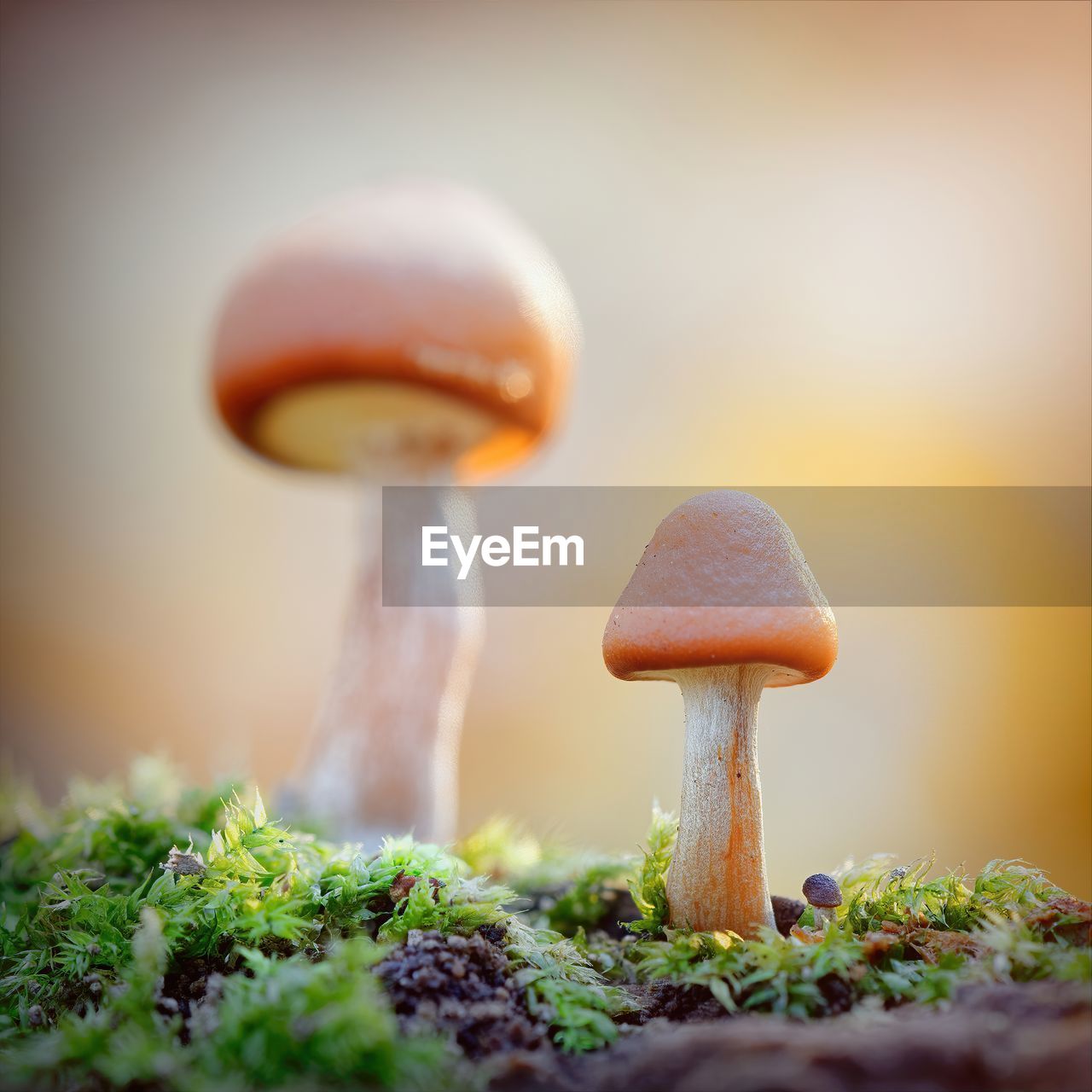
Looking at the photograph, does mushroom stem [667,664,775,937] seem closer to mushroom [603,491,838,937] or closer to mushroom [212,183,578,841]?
mushroom [603,491,838,937]

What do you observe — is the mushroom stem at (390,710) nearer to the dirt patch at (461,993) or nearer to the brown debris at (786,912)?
the brown debris at (786,912)

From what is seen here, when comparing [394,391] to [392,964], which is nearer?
[392,964]

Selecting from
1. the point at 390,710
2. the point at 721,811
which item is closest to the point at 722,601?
the point at 721,811

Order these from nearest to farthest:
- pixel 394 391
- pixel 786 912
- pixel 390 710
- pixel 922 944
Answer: pixel 922 944
pixel 786 912
pixel 394 391
pixel 390 710

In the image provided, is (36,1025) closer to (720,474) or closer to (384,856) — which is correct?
(384,856)

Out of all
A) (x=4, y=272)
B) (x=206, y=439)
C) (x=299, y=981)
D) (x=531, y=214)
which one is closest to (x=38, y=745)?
(x=206, y=439)

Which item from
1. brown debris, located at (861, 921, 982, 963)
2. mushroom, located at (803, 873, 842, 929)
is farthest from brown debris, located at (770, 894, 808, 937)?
brown debris, located at (861, 921, 982, 963)

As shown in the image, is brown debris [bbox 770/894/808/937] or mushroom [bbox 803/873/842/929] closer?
mushroom [bbox 803/873/842/929]

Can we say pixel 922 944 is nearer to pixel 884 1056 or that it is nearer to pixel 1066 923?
pixel 1066 923
